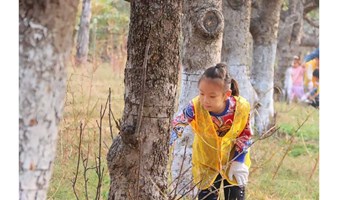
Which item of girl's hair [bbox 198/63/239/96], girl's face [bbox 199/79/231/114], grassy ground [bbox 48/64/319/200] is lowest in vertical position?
grassy ground [bbox 48/64/319/200]

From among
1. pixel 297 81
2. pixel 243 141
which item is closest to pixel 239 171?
pixel 243 141

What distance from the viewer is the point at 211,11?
10.6ft

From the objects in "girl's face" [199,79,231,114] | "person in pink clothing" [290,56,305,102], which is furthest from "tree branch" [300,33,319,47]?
"girl's face" [199,79,231,114]

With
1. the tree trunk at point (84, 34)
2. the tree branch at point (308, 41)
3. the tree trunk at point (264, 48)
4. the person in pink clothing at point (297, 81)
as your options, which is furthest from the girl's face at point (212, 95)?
the tree branch at point (308, 41)

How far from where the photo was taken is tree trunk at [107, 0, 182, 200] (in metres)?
2.19

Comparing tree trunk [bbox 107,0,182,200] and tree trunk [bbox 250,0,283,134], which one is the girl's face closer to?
tree trunk [bbox 107,0,182,200]

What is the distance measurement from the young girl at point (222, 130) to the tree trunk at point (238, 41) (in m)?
1.57

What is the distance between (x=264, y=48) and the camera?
6410mm

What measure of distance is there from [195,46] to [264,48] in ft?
Result: 10.5

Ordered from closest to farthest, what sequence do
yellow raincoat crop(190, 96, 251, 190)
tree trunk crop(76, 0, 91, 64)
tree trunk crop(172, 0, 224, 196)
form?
1. yellow raincoat crop(190, 96, 251, 190)
2. tree trunk crop(172, 0, 224, 196)
3. tree trunk crop(76, 0, 91, 64)

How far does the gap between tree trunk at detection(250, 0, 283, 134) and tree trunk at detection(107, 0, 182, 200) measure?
4.04 m
